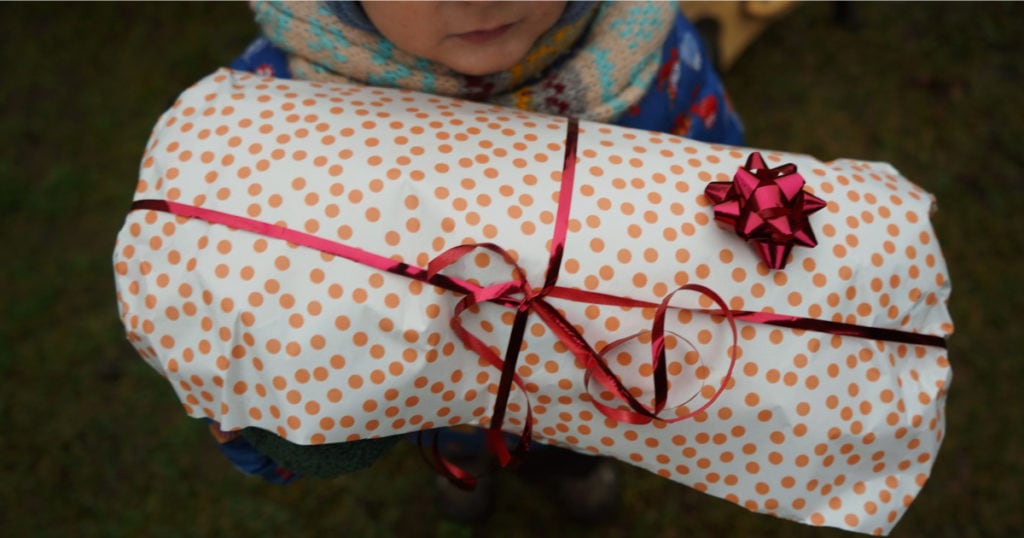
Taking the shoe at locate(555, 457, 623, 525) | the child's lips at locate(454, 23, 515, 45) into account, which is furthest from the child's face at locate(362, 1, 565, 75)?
the shoe at locate(555, 457, 623, 525)

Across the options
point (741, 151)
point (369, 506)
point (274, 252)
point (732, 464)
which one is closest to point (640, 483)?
point (369, 506)

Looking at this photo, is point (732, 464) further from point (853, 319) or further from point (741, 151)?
point (741, 151)

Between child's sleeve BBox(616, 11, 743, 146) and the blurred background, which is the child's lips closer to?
child's sleeve BBox(616, 11, 743, 146)

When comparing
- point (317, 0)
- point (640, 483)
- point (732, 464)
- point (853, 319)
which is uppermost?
point (317, 0)

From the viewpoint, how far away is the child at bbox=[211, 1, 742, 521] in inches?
30.7

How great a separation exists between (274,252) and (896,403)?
58cm

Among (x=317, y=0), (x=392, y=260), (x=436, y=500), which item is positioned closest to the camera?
(x=392, y=260)

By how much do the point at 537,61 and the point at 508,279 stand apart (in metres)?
0.31

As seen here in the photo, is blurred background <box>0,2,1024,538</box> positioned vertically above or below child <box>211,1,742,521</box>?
below

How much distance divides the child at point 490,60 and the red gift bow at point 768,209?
24 centimetres

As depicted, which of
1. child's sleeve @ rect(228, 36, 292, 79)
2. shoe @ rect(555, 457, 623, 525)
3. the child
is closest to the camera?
the child

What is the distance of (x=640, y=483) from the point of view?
1395 mm

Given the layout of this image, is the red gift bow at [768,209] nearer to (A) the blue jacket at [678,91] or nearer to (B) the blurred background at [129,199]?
(A) the blue jacket at [678,91]

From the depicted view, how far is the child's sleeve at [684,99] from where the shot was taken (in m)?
0.99
